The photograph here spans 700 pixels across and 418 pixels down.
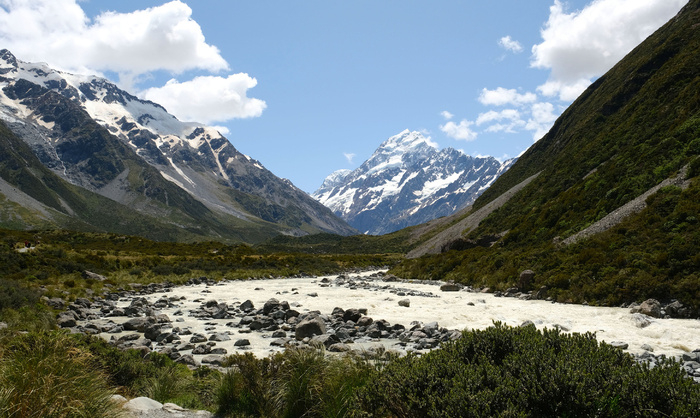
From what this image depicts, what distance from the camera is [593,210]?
1459 inches

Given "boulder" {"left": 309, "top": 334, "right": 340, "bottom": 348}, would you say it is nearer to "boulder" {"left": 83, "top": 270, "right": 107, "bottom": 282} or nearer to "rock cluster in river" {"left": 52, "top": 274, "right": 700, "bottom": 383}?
"rock cluster in river" {"left": 52, "top": 274, "right": 700, "bottom": 383}

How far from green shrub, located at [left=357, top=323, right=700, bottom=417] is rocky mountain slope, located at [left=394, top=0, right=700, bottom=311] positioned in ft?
55.0

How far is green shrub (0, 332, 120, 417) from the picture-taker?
567cm

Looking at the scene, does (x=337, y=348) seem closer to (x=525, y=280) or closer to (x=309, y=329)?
(x=309, y=329)

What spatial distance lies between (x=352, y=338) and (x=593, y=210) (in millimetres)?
31031

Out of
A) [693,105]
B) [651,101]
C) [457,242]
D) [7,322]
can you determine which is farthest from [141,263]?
[651,101]

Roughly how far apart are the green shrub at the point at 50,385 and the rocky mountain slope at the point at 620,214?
23223mm

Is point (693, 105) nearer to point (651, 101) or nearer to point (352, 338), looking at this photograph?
point (651, 101)

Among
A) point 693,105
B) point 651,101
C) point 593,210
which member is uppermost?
point 651,101

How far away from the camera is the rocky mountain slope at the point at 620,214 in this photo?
22000 millimetres

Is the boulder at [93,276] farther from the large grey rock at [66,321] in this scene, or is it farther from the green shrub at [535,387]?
→ the green shrub at [535,387]

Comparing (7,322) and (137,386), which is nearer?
(137,386)

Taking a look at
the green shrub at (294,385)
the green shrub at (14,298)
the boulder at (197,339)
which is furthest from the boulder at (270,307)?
the green shrub at (294,385)

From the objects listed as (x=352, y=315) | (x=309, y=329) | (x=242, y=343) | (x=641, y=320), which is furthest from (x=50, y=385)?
(x=641, y=320)
